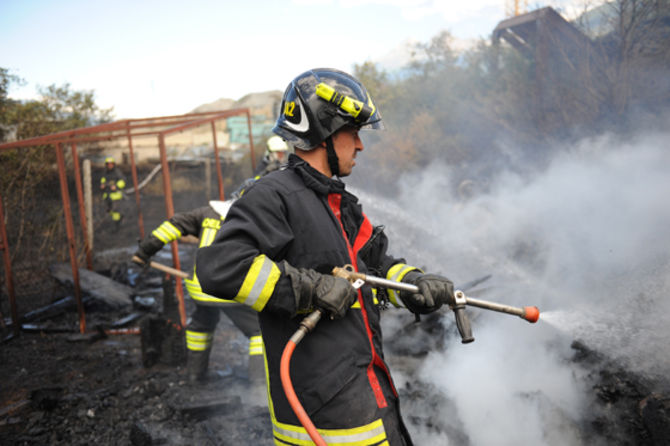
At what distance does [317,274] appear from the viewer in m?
1.67

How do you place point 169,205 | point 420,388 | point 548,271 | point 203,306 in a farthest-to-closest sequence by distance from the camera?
point 548,271
point 169,205
point 203,306
point 420,388

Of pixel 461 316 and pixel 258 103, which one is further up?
pixel 258 103

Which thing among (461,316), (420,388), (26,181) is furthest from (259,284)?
(26,181)

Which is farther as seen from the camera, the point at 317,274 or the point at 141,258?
the point at 141,258

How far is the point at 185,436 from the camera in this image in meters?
3.62

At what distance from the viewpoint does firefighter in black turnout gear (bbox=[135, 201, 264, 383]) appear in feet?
13.5

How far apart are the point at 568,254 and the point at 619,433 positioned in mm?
4068

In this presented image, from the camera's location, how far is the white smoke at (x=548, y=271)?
3.25 meters

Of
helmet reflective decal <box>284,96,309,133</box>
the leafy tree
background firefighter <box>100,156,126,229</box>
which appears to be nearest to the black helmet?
helmet reflective decal <box>284,96,309,133</box>

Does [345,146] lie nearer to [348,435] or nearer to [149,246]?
[348,435]

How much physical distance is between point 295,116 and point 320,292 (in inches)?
32.9

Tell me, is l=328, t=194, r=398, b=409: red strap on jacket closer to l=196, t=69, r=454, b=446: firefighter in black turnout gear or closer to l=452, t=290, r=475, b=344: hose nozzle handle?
l=196, t=69, r=454, b=446: firefighter in black turnout gear

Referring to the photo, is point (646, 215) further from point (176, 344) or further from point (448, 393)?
point (176, 344)

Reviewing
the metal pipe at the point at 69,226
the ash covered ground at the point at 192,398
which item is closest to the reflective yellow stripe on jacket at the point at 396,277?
the ash covered ground at the point at 192,398
